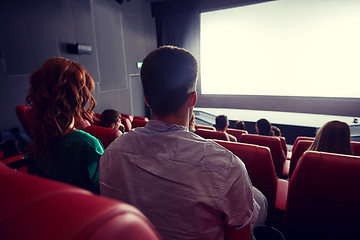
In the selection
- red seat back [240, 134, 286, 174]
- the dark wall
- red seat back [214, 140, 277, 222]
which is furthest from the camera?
the dark wall

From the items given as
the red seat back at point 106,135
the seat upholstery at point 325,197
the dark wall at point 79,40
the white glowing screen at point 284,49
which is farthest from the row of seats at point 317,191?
the white glowing screen at point 284,49

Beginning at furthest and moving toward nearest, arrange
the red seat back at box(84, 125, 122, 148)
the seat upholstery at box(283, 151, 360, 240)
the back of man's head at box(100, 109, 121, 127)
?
1. the back of man's head at box(100, 109, 121, 127)
2. the red seat back at box(84, 125, 122, 148)
3. the seat upholstery at box(283, 151, 360, 240)

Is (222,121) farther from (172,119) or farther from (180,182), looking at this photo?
(180,182)

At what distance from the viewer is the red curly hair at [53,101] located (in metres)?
1.16

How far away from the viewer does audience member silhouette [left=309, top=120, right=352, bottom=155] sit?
206cm

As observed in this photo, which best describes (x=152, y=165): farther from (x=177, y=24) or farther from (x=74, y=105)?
(x=177, y=24)

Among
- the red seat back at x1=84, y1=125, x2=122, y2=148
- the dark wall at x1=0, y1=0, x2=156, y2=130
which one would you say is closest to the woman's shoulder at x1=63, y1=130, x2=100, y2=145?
the red seat back at x1=84, y1=125, x2=122, y2=148

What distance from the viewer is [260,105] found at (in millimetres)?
7285

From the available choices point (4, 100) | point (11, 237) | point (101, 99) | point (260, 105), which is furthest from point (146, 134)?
point (260, 105)

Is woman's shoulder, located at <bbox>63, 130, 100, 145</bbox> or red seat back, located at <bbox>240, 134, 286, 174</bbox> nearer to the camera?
woman's shoulder, located at <bbox>63, 130, 100, 145</bbox>

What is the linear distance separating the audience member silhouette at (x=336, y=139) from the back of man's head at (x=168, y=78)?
186cm

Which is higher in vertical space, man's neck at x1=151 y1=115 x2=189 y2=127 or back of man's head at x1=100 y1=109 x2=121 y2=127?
man's neck at x1=151 y1=115 x2=189 y2=127

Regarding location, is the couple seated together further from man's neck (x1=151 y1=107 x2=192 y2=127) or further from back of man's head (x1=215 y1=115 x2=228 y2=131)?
back of man's head (x1=215 y1=115 x2=228 y2=131)

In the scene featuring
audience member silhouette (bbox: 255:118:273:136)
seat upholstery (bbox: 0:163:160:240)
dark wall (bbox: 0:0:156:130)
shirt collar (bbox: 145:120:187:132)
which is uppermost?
dark wall (bbox: 0:0:156:130)
